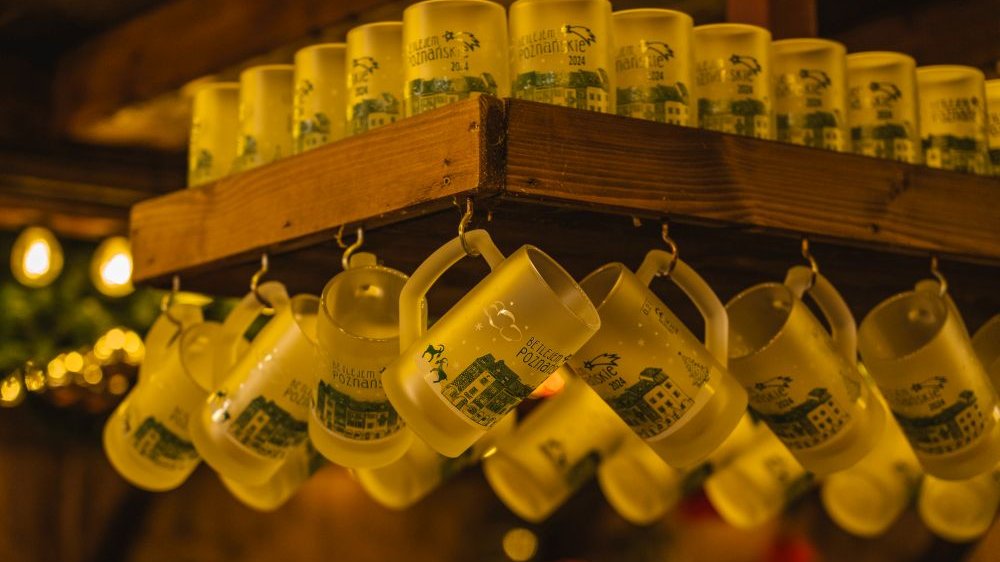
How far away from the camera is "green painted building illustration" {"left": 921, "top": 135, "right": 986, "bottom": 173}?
148 centimetres

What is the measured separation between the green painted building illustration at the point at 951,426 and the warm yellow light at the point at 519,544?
2439 millimetres

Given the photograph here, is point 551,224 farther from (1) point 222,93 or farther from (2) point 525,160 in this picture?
(1) point 222,93

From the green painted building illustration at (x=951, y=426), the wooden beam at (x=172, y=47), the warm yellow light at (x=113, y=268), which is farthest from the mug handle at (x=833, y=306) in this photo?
the warm yellow light at (x=113, y=268)

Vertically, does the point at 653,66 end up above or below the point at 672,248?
above

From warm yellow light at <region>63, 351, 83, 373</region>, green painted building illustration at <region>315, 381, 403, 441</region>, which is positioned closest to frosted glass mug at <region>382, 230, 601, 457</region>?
green painted building illustration at <region>315, 381, 403, 441</region>

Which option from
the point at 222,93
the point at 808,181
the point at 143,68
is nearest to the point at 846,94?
the point at 808,181

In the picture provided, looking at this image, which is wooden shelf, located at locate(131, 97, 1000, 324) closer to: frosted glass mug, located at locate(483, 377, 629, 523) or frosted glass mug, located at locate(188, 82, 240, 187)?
frosted glass mug, located at locate(188, 82, 240, 187)

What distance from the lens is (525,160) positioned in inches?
44.8

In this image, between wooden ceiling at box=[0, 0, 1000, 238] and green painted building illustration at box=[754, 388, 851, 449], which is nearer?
green painted building illustration at box=[754, 388, 851, 449]

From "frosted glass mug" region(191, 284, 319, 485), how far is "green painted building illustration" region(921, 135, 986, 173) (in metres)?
0.72

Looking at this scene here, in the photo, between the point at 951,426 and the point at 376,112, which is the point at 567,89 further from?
the point at 951,426

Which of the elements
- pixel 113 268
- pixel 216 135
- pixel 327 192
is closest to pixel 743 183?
pixel 327 192

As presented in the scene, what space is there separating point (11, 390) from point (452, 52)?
6.87 feet

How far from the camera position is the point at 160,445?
4.99 feet
